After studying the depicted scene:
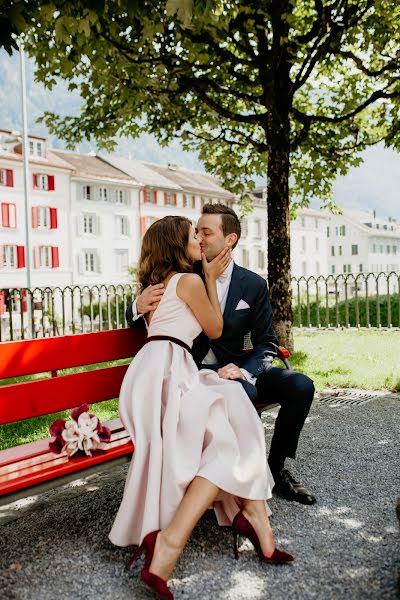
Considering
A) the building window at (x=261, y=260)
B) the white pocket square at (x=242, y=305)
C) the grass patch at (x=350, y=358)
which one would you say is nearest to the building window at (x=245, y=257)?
the building window at (x=261, y=260)

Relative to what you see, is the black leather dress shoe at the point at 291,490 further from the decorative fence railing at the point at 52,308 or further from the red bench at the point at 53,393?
the decorative fence railing at the point at 52,308

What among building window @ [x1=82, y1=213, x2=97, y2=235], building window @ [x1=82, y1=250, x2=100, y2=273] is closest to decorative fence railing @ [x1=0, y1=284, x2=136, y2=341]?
building window @ [x1=82, y1=250, x2=100, y2=273]

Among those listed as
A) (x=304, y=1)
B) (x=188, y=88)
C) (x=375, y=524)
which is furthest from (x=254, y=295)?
(x=304, y=1)

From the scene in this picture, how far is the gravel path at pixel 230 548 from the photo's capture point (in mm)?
3137

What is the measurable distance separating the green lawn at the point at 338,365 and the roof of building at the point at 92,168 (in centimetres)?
4210

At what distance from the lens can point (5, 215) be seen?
48.0m

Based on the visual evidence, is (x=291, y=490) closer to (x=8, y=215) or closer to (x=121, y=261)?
(x=8, y=215)

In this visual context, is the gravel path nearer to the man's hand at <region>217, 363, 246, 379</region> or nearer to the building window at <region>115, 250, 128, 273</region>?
the man's hand at <region>217, 363, 246, 379</region>

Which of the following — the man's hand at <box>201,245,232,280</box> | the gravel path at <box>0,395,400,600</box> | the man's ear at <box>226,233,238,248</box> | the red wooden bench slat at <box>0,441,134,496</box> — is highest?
the man's ear at <box>226,233,238,248</box>

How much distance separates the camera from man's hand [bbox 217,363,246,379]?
4.13 m

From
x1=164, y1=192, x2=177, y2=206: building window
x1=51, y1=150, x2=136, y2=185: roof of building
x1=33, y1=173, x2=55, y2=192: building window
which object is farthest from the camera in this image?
x1=164, y1=192, x2=177, y2=206: building window

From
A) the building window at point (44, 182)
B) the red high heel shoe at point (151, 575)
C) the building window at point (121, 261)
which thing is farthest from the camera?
Result: the building window at point (121, 261)

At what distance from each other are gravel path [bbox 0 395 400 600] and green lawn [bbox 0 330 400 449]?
1.76m

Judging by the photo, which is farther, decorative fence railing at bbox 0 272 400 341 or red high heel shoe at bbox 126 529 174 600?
decorative fence railing at bbox 0 272 400 341
